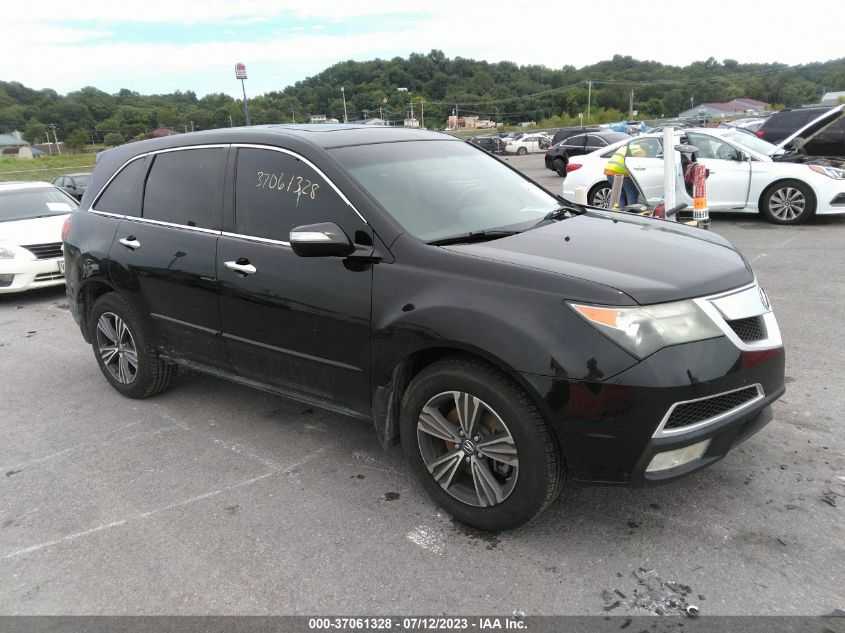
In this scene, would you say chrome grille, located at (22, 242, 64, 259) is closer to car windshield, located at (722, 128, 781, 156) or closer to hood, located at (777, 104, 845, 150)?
car windshield, located at (722, 128, 781, 156)

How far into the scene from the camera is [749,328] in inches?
111

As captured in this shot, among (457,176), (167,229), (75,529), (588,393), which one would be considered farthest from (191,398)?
(588,393)

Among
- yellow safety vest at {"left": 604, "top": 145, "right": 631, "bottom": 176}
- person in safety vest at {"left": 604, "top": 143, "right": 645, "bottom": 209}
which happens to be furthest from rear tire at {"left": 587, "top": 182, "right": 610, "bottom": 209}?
yellow safety vest at {"left": 604, "top": 145, "right": 631, "bottom": 176}

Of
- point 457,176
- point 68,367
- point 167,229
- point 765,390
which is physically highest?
point 457,176

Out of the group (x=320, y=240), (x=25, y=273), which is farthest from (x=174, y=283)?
(x=25, y=273)

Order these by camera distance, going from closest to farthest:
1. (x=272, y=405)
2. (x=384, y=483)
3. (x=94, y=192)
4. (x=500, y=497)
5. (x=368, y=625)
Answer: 1. (x=368, y=625)
2. (x=500, y=497)
3. (x=384, y=483)
4. (x=272, y=405)
5. (x=94, y=192)

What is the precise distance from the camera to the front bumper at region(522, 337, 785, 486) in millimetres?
2480

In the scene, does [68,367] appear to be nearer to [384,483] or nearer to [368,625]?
[384,483]

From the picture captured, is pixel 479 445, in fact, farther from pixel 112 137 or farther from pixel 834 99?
pixel 834 99

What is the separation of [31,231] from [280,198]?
666 cm

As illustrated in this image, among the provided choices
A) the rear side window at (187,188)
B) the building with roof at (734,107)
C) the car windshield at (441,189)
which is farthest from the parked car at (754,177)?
the building with roof at (734,107)

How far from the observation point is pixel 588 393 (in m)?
2.51

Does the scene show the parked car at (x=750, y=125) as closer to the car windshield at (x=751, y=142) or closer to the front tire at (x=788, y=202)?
the car windshield at (x=751, y=142)

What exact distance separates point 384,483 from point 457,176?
181 cm
